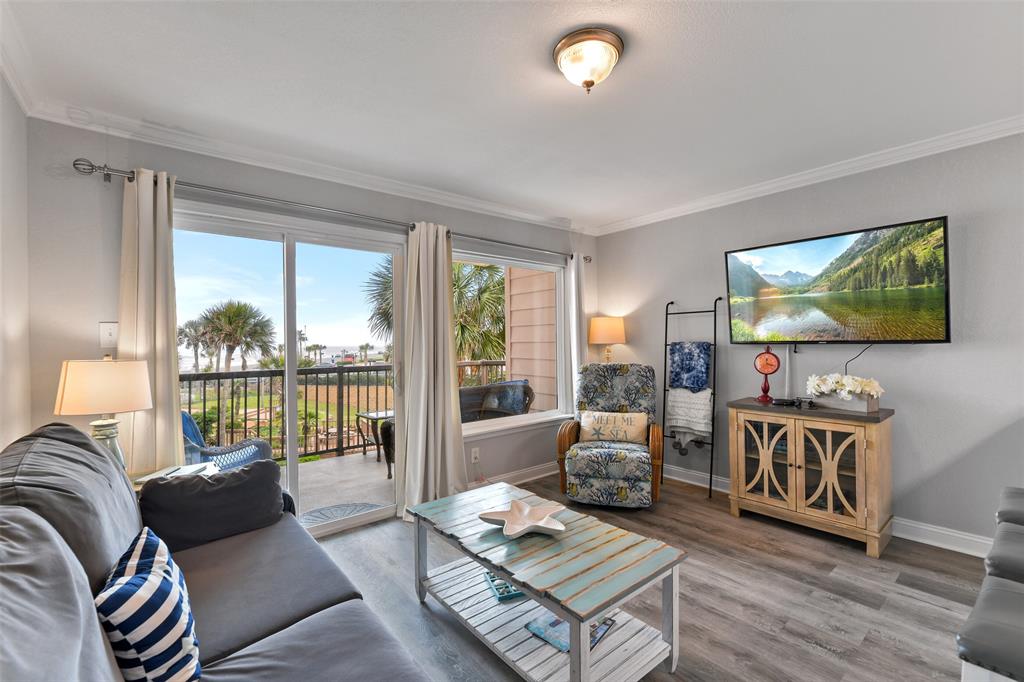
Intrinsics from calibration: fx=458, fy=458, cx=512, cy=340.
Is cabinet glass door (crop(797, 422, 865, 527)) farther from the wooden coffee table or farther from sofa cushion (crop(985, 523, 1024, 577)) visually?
the wooden coffee table

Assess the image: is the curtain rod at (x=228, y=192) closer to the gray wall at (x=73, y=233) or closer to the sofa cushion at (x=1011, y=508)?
the gray wall at (x=73, y=233)

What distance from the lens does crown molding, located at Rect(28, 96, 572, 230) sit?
7.52ft

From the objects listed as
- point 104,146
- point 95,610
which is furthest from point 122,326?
point 95,610

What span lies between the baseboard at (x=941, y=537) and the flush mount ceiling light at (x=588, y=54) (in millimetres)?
3336

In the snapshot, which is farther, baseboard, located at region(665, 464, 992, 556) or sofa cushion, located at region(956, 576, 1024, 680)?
baseboard, located at region(665, 464, 992, 556)

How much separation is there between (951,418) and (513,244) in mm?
3315

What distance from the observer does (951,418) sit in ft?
9.27

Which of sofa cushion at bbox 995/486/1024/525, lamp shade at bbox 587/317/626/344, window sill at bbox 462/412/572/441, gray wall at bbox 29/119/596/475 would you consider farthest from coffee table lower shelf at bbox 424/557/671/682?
lamp shade at bbox 587/317/626/344

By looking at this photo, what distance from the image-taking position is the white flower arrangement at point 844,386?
2842 mm

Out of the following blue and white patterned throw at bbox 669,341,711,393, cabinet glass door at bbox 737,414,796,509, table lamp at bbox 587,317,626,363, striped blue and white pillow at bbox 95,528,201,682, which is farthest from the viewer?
table lamp at bbox 587,317,626,363

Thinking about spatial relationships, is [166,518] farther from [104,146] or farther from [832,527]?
[832,527]

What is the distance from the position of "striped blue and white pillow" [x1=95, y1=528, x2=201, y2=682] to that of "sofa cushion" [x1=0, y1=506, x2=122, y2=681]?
0.04m

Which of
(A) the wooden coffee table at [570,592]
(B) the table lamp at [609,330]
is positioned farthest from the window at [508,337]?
(A) the wooden coffee table at [570,592]

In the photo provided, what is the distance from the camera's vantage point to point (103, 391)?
1984 millimetres
